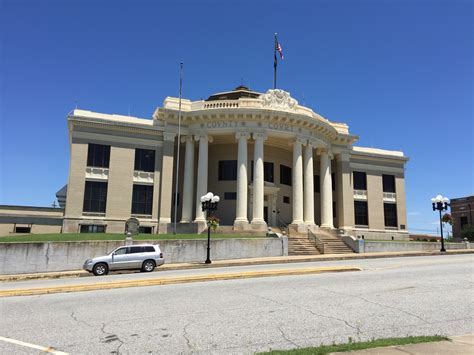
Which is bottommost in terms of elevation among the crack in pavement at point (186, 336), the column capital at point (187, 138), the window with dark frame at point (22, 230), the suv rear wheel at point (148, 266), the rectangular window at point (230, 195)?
the crack in pavement at point (186, 336)

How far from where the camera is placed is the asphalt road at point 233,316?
7215 millimetres

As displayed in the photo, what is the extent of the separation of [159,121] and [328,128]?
17.4 metres

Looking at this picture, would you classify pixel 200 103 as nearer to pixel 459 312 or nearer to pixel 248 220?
pixel 248 220

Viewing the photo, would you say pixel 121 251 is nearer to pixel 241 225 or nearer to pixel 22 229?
pixel 241 225

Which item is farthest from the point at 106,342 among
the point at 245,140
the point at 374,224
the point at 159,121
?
the point at 374,224

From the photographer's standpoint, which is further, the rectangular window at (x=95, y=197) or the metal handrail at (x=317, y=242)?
the rectangular window at (x=95, y=197)

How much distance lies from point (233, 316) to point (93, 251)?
1925cm

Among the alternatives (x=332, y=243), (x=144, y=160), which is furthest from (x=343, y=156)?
(x=144, y=160)

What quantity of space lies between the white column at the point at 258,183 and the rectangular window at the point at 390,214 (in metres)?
19.9

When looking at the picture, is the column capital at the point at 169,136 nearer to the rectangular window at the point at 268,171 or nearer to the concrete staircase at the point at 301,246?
the rectangular window at the point at 268,171

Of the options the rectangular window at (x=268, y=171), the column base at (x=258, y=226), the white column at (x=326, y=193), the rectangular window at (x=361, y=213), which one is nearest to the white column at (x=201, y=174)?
the column base at (x=258, y=226)

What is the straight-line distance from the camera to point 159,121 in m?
40.0

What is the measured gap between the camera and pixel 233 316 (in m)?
8.95

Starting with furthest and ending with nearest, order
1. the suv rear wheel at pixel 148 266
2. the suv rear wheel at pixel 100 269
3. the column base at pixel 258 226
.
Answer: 1. the column base at pixel 258 226
2. the suv rear wheel at pixel 148 266
3. the suv rear wheel at pixel 100 269
